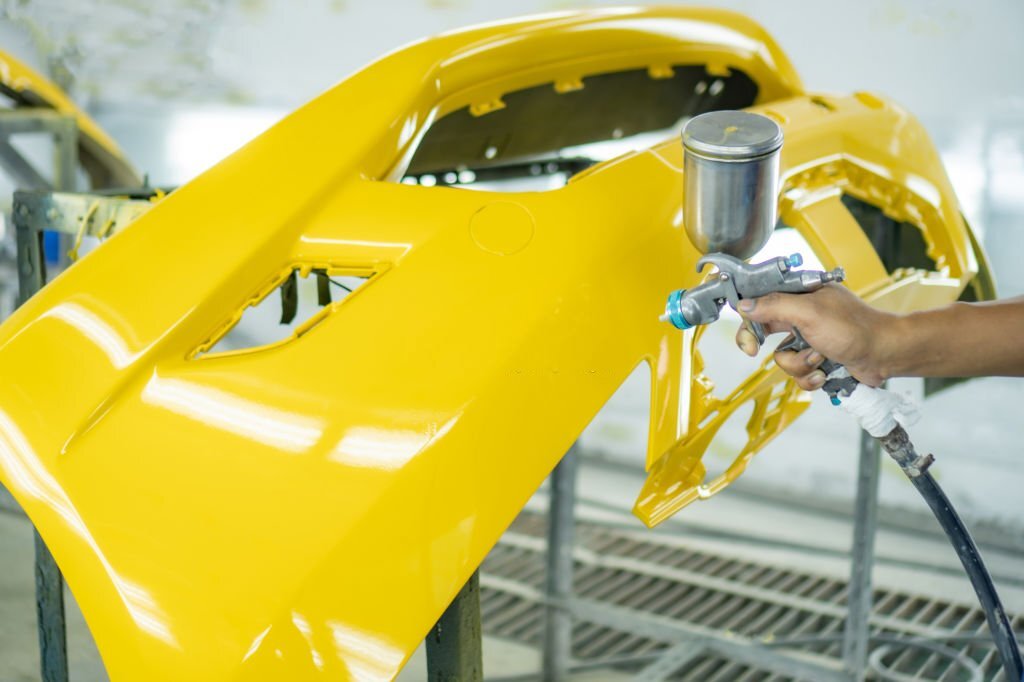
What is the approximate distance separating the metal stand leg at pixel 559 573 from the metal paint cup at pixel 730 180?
1.47 metres

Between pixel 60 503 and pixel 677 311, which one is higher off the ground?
pixel 677 311

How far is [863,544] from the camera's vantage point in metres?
2.22

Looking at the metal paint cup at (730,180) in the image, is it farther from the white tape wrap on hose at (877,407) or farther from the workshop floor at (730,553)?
the workshop floor at (730,553)

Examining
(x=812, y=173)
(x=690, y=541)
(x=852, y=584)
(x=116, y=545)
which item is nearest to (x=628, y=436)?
(x=690, y=541)

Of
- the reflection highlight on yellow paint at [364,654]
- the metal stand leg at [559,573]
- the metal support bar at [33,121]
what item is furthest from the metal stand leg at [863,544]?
the metal support bar at [33,121]

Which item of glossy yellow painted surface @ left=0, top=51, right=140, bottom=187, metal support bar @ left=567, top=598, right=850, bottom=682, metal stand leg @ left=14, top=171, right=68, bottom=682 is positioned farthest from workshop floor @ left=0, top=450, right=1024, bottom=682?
glossy yellow painted surface @ left=0, top=51, right=140, bottom=187

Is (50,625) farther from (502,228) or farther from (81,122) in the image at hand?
(81,122)

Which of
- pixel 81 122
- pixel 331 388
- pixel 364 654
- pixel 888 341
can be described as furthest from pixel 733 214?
pixel 81 122

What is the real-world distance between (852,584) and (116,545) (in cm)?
166

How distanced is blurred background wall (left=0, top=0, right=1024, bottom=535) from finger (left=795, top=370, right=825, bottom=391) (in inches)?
57.5

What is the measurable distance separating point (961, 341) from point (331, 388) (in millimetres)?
718

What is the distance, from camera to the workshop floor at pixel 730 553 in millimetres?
2740

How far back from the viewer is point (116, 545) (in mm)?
1126

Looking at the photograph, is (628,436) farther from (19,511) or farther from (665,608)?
(19,511)
